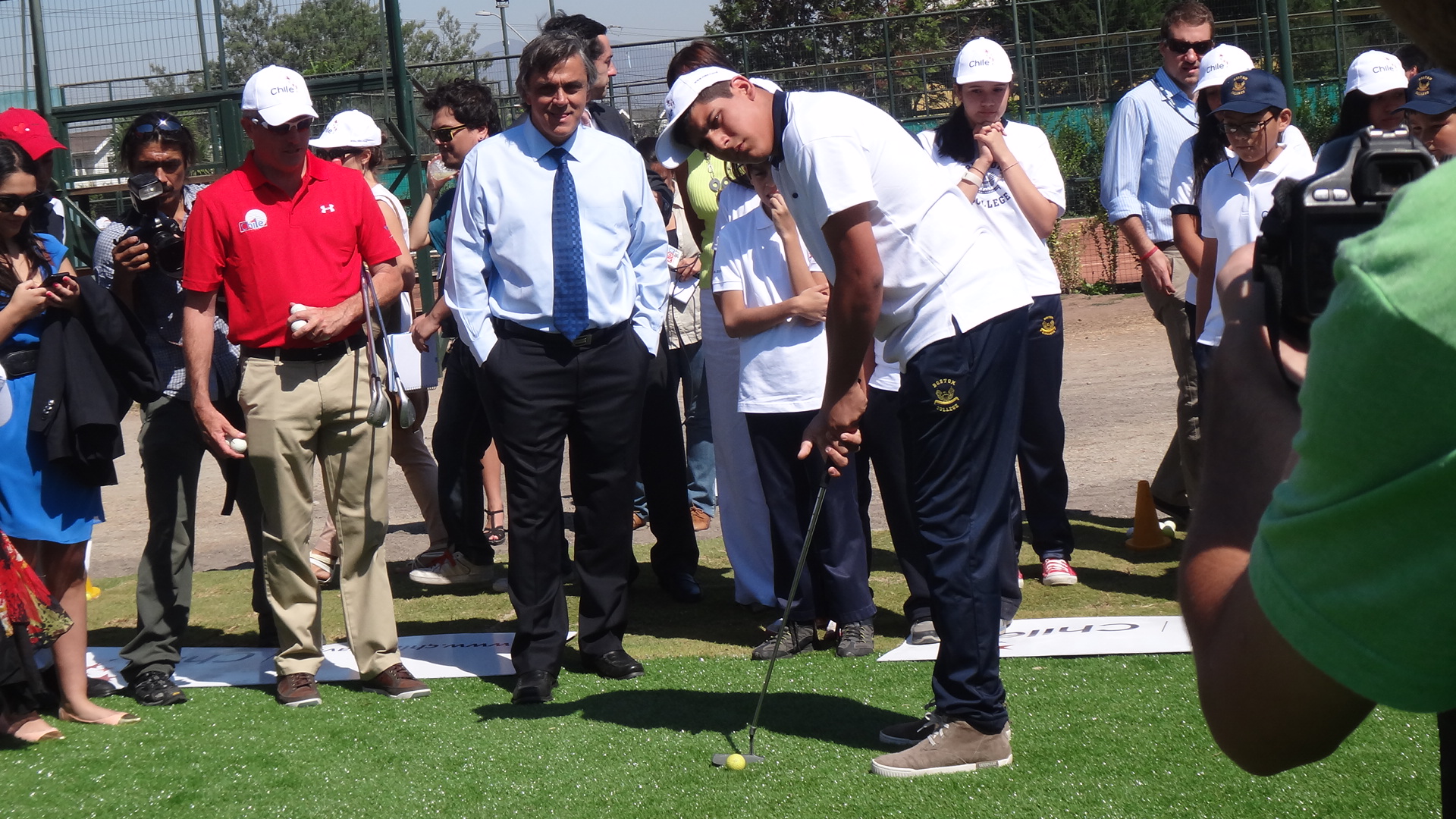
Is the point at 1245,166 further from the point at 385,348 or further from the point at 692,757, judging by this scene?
the point at 385,348

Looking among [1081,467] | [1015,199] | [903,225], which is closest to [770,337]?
[1015,199]

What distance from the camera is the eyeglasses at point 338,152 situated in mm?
7246

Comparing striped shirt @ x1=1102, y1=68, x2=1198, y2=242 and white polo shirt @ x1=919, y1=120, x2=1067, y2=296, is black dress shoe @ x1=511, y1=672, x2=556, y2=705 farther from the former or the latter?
striped shirt @ x1=1102, y1=68, x2=1198, y2=242

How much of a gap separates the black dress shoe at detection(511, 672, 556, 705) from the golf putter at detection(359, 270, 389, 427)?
1.09m

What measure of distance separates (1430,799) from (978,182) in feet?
9.95

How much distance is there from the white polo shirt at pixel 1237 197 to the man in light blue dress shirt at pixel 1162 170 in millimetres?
921

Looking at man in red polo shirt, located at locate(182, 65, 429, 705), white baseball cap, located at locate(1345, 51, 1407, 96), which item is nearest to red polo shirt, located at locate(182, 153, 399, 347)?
man in red polo shirt, located at locate(182, 65, 429, 705)

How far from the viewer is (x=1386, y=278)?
0.77 metres

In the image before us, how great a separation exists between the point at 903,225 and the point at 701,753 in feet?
5.83

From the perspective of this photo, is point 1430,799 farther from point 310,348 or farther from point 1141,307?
point 1141,307

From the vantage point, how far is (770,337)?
5.20m

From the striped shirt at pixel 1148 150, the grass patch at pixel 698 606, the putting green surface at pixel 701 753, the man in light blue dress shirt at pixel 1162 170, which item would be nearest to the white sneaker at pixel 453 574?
the grass patch at pixel 698 606

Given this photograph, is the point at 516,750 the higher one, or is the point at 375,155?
the point at 375,155

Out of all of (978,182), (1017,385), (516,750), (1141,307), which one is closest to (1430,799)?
(1017,385)
